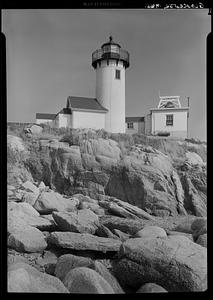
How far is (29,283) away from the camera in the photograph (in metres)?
1.58

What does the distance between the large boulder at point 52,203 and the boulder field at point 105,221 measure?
11 millimetres

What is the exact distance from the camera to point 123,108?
2.07 m

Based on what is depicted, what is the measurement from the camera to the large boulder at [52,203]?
9.18 feet

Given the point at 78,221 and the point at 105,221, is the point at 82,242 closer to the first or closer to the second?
the point at 78,221

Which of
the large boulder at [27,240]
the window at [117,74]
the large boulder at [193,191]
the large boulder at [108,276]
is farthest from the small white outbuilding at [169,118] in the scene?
the large boulder at [27,240]

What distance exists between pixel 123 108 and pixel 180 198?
156cm

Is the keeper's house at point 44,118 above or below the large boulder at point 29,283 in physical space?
above

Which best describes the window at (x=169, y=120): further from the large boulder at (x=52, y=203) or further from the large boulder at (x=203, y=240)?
the large boulder at (x=52, y=203)

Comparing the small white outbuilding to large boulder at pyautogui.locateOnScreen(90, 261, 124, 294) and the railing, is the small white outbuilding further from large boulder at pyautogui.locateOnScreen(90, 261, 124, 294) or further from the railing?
large boulder at pyautogui.locateOnScreen(90, 261, 124, 294)

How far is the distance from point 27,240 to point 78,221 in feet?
1.75

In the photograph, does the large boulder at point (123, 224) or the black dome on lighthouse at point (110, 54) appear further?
the large boulder at point (123, 224)

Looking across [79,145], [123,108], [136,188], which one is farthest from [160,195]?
[123,108]

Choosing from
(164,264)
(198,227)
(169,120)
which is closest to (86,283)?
(164,264)

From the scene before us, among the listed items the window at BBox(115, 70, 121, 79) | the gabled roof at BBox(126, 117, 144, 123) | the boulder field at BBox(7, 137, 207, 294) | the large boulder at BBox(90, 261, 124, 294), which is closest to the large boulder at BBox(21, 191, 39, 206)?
the boulder field at BBox(7, 137, 207, 294)
